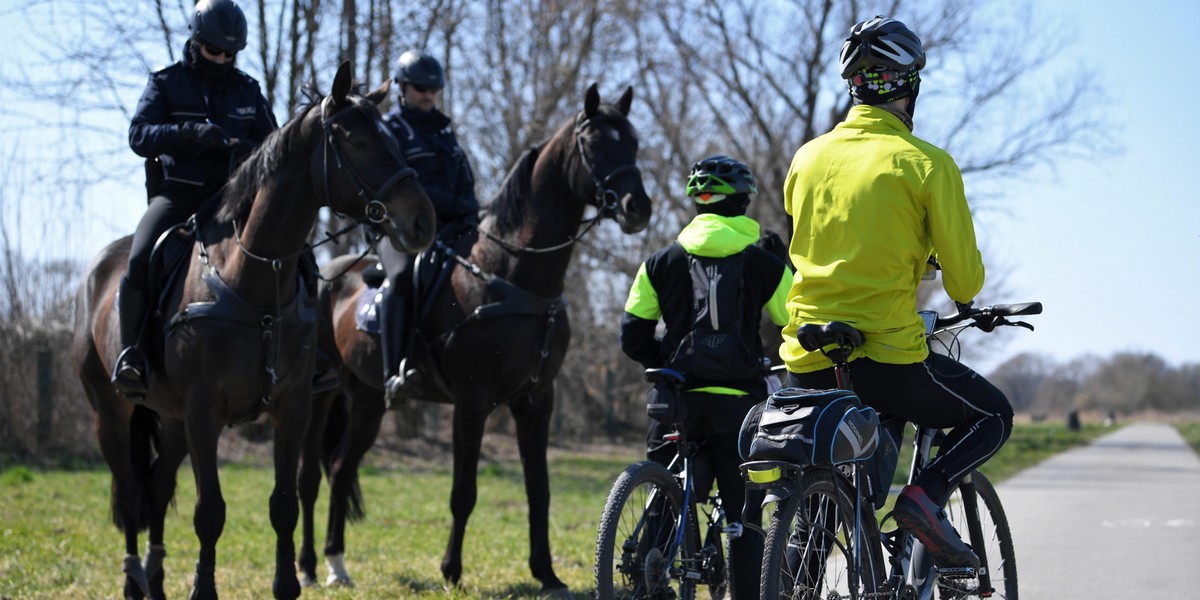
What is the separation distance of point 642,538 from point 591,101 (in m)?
3.08

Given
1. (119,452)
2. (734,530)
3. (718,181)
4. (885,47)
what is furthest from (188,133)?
(885,47)

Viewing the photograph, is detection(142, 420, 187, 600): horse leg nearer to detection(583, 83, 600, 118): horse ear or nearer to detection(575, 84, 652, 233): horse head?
detection(575, 84, 652, 233): horse head

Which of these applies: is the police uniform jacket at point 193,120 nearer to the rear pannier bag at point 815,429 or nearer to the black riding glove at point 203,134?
the black riding glove at point 203,134

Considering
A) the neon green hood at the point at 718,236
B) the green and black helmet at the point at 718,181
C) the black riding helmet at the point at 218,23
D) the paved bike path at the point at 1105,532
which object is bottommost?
the paved bike path at the point at 1105,532

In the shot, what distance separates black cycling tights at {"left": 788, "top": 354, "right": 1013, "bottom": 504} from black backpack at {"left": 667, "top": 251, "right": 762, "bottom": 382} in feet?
3.19

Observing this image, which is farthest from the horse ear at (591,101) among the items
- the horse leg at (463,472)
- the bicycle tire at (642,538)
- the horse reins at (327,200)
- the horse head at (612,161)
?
the bicycle tire at (642,538)

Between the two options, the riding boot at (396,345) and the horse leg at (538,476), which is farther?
the riding boot at (396,345)

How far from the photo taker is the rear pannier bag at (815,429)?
378cm

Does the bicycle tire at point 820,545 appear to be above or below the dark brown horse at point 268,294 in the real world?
below

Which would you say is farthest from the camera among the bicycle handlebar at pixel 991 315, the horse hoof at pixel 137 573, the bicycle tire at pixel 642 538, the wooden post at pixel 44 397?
the wooden post at pixel 44 397

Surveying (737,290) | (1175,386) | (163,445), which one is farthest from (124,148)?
(1175,386)

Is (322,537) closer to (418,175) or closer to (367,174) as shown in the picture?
(418,175)

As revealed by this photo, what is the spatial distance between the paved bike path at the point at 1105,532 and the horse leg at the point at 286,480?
4076mm

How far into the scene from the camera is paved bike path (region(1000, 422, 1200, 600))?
7.09 m
